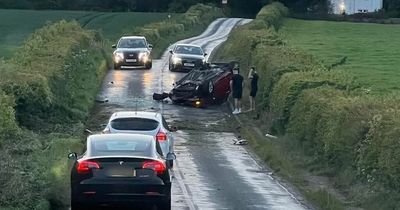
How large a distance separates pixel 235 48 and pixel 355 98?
31611mm

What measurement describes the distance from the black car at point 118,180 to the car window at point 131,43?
37845 mm

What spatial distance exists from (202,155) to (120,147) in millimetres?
12546

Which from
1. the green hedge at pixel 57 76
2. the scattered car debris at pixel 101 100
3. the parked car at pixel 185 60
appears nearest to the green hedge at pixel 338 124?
the scattered car debris at pixel 101 100

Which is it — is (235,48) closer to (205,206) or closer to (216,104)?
(216,104)

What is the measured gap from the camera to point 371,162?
2197 cm

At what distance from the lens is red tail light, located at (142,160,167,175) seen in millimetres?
17328

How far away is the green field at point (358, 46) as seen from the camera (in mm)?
47969

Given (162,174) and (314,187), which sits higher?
(162,174)

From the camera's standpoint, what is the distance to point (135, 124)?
2483 centimetres

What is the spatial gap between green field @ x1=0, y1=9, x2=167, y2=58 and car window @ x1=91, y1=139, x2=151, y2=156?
62886 mm

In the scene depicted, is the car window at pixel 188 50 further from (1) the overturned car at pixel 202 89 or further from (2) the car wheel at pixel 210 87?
(2) the car wheel at pixel 210 87

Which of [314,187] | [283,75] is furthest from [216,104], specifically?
[314,187]

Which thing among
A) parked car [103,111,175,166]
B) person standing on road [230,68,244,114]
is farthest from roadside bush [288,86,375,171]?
person standing on road [230,68,244,114]

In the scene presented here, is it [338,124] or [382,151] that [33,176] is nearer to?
[382,151]
